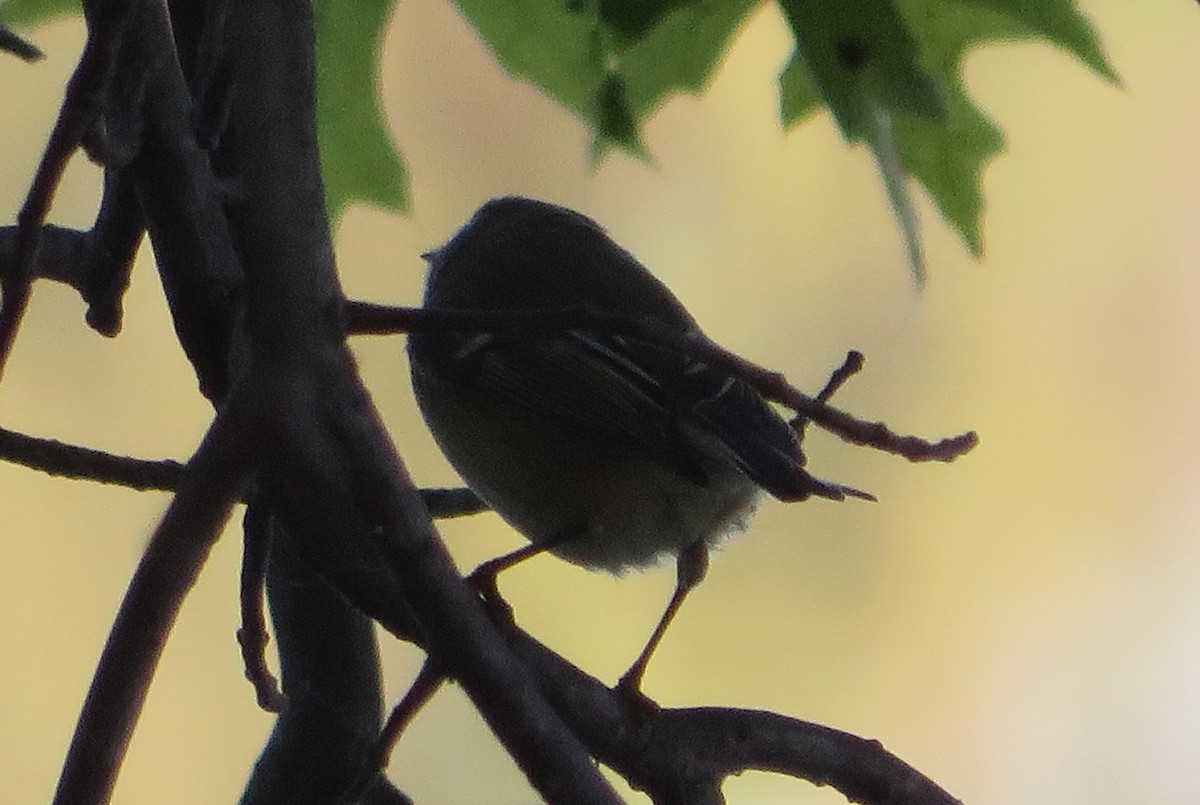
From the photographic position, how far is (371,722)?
1.98 feet

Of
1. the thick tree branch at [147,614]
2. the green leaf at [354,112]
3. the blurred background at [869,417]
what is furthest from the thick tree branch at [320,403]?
the blurred background at [869,417]

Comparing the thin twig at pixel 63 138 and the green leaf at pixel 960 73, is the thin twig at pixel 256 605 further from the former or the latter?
the green leaf at pixel 960 73

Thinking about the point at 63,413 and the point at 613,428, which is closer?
the point at 613,428

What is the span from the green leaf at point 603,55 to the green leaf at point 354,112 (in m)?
0.05

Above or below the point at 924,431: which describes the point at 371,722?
below

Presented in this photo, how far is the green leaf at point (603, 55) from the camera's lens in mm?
593

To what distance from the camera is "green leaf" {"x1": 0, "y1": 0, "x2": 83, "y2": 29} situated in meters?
0.60

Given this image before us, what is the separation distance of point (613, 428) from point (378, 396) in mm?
536

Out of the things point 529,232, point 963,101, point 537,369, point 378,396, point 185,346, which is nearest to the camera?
point 185,346

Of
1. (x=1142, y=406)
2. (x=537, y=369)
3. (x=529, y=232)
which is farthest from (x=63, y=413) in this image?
(x=1142, y=406)

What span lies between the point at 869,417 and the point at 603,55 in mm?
688

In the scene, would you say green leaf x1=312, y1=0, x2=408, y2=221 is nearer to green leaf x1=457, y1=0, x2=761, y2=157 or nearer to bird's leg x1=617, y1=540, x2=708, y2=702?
green leaf x1=457, y1=0, x2=761, y2=157

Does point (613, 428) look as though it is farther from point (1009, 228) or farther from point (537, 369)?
point (1009, 228)

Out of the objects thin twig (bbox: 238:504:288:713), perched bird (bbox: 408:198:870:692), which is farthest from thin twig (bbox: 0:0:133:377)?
perched bird (bbox: 408:198:870:692)
